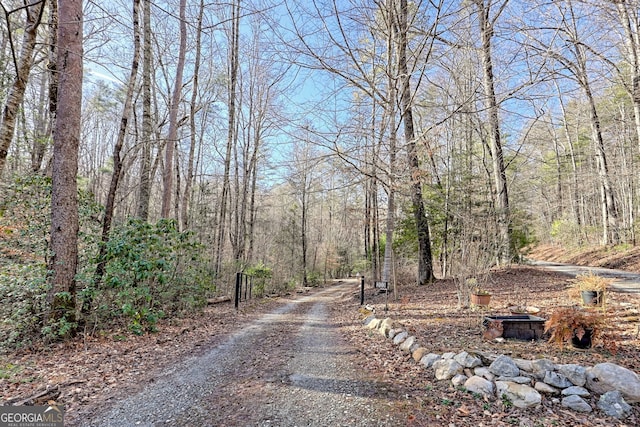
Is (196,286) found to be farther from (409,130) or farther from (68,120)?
(409,130)

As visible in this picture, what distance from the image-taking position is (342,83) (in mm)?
4945

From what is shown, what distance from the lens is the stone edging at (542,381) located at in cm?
249

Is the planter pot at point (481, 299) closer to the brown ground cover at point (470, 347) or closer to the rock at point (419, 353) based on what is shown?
the brown ground cover at point (470, 347)

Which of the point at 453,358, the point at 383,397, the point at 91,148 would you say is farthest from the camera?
the point at 91,148

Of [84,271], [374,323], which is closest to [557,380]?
[374,323]

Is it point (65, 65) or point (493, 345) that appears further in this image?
point (65, 65)

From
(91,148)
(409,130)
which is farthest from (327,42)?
(91,148)

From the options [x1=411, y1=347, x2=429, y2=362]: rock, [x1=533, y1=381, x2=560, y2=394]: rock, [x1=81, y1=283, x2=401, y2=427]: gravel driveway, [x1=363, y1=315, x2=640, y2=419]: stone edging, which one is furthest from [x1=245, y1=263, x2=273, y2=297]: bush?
[x1=533, y1=381, x2=560, y2=394]: rock

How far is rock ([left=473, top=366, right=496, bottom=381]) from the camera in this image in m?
2.86

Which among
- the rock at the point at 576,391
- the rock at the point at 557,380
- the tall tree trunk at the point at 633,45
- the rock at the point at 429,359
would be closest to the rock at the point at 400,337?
the rock at the point at 429,359

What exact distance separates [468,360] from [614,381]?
1124 millimetres

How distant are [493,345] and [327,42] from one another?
461 cm

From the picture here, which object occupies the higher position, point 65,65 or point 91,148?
point 91,148

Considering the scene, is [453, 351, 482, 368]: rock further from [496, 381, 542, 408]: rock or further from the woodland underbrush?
the woodland underbrush
